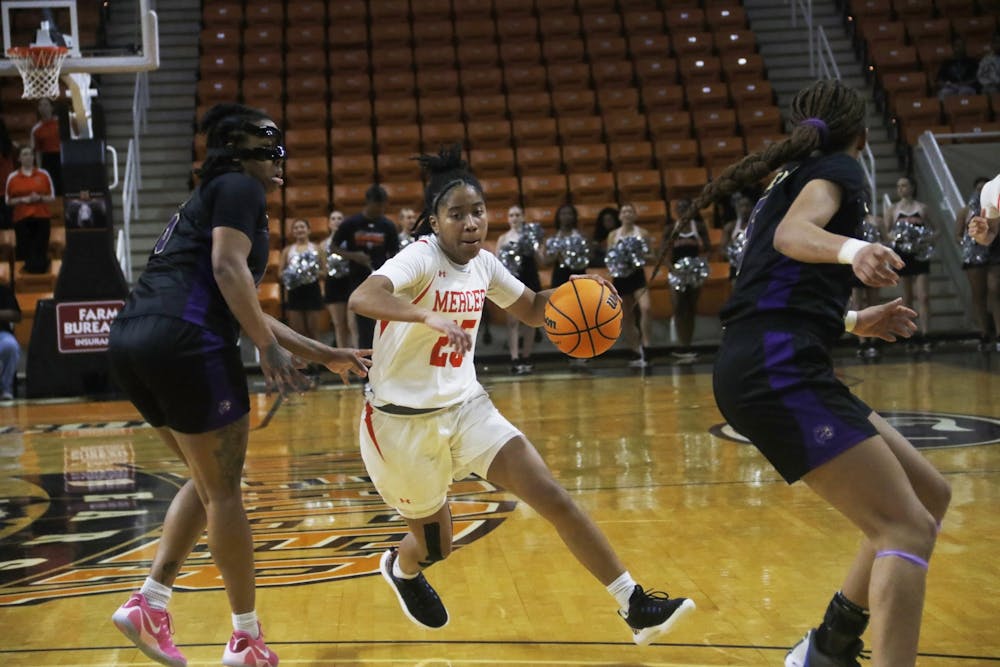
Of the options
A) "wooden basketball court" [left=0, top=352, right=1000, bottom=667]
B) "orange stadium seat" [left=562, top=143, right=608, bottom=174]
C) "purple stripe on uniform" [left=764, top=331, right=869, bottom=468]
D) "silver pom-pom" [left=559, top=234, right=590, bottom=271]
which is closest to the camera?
"purple stripe on uniform" [left=764, top=331, right=869, bottom=468]

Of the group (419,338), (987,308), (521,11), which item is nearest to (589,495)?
(419,338)

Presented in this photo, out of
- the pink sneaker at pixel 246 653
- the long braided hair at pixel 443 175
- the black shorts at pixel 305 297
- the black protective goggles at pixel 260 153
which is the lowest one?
the pink sneaker at pixel 246 653

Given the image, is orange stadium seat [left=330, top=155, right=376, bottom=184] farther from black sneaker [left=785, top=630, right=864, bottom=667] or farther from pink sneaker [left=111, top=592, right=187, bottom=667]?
black sneaker [left=785, top=630, right=864, bottom=667]

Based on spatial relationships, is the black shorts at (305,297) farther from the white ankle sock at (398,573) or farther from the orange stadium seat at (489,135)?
the white ankle sock at (398,573)

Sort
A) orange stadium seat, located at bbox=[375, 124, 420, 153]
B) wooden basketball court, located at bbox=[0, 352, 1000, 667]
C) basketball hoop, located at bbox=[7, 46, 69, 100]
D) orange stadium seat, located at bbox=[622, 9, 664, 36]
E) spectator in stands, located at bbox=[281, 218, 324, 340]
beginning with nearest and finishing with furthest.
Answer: wooden basketball court, located at bbox=[0, 352, 1000, 667]
basketball hoop, located at bbox=[7, 46, 69, 100]
spectator in stands, located at bbox=[281, 218, 324, 340]
orange stadium seat, located at bbox=[375, 124, 420, 153]
orange stadium seat, located at bbox=[622, 9, 664, 36]

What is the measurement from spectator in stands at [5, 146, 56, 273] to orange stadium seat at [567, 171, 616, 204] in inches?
238

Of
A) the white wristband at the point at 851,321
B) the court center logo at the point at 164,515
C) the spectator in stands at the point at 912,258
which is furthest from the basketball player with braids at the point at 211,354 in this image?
the spectator in stands at the point at 912,258

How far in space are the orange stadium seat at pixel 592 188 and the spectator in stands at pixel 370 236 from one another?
16.2 feet

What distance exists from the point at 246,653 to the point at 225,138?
1540 millimetres

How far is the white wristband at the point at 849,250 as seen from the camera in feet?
9.13

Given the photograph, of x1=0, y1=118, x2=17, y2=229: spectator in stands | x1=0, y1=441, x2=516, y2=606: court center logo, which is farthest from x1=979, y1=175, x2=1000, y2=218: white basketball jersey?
x1=0, y1=118, x2=17, y2=229: spectator in stands

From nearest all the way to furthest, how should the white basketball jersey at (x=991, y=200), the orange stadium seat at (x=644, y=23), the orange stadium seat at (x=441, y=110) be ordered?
the white basketball jersey at (x=991, y=200), the orange stadium seat at (x=441, y=110), the orange stadium seat at (x=644, y=23)

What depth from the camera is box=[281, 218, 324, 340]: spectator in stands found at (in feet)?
38.9

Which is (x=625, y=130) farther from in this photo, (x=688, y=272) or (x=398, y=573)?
(x=398, y=573)
